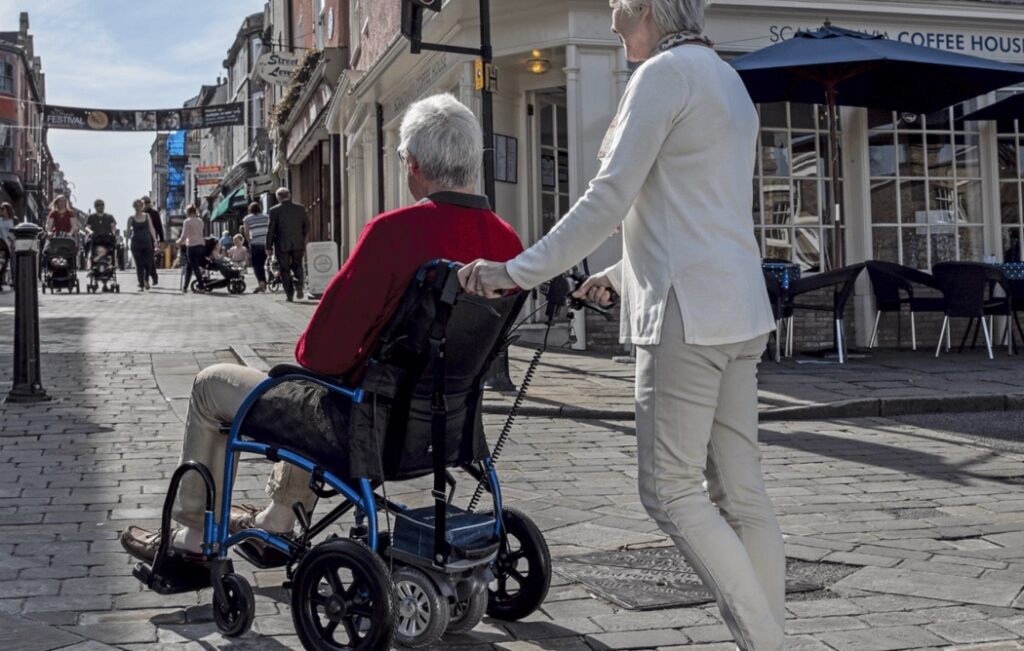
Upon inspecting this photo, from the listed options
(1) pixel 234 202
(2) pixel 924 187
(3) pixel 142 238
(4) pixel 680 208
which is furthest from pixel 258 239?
(1) pixel 234 202

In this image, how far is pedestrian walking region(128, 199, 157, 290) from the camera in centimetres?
2336

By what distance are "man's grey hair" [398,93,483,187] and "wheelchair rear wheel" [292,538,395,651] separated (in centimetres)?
105

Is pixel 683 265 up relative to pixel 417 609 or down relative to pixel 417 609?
up

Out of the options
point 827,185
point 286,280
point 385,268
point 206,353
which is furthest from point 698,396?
point 286,280

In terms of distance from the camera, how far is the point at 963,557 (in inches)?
180

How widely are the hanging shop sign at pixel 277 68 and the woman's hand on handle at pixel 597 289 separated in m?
26.8

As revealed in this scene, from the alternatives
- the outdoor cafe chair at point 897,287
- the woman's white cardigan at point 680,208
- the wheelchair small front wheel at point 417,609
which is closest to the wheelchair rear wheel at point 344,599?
the wheelchair small front wheel at point 417,609

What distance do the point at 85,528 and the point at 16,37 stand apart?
87773 millimetres

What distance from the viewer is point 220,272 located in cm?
2362

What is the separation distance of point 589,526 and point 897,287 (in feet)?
27.4

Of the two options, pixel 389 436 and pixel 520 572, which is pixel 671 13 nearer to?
pixel 389 436

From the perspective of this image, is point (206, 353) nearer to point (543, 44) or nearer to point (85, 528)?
point (543, 44)

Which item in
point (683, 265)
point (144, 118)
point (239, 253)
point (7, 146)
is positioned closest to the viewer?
point (683, 265)

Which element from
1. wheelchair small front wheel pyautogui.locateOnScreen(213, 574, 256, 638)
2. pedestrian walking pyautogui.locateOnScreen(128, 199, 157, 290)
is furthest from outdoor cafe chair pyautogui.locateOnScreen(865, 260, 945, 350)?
pedestrian walking pyautogui.locateOnScreen(128, 199, 157, 290)
